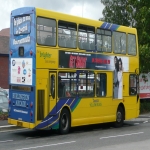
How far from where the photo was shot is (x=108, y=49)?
65.5 feet

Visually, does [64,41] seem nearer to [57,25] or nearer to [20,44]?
[57,25]

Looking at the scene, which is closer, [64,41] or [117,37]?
[64,41]

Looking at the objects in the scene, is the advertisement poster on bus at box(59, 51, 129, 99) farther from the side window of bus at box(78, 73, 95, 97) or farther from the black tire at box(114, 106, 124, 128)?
the black tire at box(114, 106, 124, 128)

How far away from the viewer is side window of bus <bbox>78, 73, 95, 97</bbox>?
18.3 metres

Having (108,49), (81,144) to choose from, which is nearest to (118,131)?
(108,49)

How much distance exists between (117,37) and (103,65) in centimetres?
180

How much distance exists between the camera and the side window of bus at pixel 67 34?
56.5 ft

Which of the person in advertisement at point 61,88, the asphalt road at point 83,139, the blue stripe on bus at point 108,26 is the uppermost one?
the blue stripe on bus at point 108,26

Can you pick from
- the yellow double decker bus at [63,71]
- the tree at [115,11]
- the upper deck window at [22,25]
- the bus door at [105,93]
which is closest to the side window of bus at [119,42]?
the yellow double decker bus at [63,71]

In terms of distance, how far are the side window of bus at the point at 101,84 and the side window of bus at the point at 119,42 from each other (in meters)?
1.51

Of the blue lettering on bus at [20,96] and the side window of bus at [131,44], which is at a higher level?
the side window of bus at [131,44]

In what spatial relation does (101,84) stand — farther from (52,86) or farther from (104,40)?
(52,86)

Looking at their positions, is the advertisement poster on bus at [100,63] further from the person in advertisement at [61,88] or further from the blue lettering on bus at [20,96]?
the blue lettering on bus at [20,96]

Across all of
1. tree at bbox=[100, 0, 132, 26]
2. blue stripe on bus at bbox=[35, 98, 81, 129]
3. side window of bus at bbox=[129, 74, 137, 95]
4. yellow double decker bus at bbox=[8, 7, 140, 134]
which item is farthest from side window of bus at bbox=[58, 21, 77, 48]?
tree at bbox=[100, 0, 132, 26]
